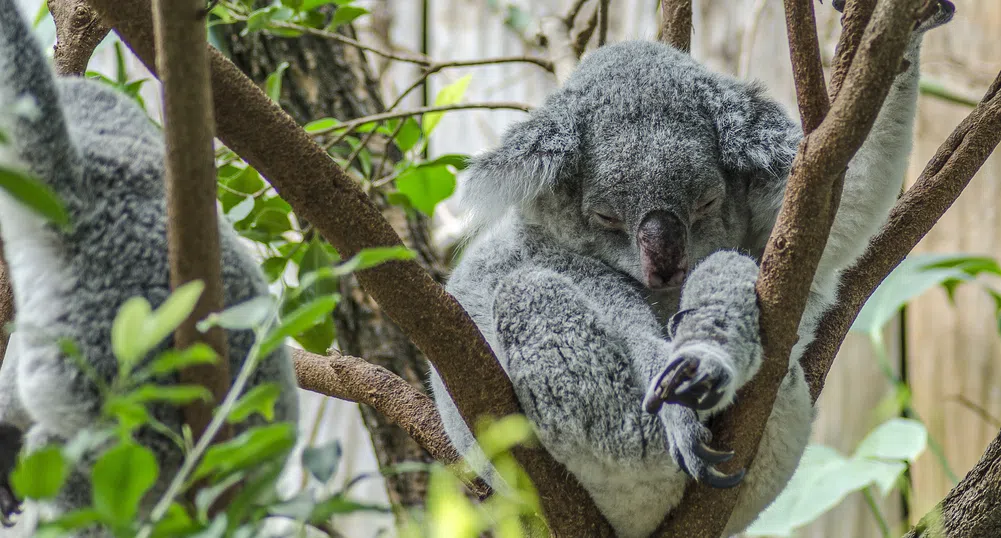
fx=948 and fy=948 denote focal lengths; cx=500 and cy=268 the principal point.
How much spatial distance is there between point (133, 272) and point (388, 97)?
3.27m

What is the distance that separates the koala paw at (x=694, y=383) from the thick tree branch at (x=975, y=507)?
1.82ft

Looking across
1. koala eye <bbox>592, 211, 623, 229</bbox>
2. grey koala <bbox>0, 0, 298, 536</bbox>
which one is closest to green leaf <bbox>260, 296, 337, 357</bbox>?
grey koala <bbox>0, 0, 298, 536</bbox>

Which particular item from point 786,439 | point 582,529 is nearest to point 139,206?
point 582,529

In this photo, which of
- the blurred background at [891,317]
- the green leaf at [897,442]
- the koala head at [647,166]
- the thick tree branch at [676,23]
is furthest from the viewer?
the blurred background at [891,317]

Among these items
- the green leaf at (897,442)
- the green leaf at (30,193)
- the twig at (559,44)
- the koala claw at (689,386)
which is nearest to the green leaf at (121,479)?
the green leaf at (30,193)

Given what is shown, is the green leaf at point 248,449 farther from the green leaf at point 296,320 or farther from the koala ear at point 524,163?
the koala ear at point 524,163

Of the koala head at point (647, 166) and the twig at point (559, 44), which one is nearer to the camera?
the koala head at point (647, 166)

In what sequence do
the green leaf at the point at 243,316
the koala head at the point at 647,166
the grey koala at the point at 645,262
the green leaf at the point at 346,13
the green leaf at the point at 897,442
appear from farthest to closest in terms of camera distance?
the green leaf at the point at 897,442
the green leaf at the point at 346,13
the koala head at the point at 647,166
the grey koala at the point at 645,262
the green leaf at the point at 243,316

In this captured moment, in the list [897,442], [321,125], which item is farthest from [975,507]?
[321,125]

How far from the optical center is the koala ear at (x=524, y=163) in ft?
5.90

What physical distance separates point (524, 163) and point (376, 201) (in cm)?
104

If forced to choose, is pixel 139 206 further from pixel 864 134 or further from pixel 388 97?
pixel 388 97

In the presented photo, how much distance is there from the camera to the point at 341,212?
124 cm

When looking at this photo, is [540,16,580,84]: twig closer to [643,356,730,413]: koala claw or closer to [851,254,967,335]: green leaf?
[851,254,967,335]: green leaf
